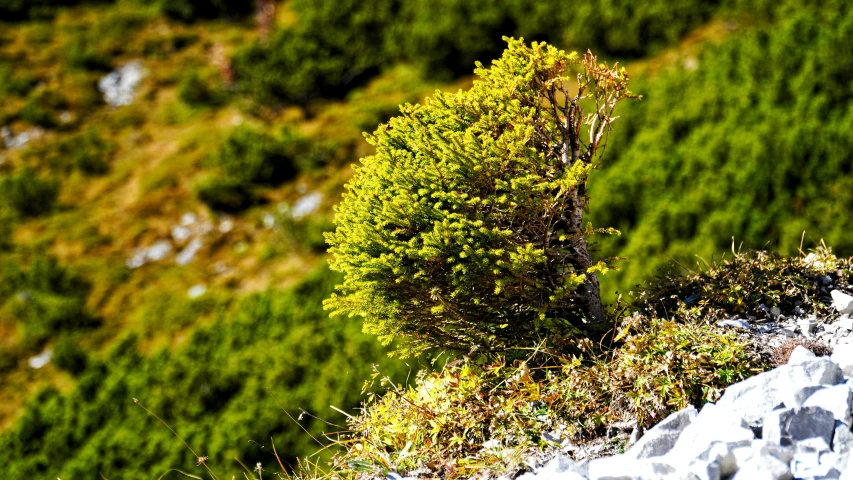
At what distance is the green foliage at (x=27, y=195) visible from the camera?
18484 mm

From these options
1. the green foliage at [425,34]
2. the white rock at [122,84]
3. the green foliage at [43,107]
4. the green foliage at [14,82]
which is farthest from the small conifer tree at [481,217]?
the green foliage at [14,82]

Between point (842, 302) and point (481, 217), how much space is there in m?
2.40

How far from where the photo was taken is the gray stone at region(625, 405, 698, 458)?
11.6ft

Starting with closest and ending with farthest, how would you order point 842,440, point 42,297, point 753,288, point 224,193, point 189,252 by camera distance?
point 842,440, point 753,288, point 42,297, point 189,252, point 224,193

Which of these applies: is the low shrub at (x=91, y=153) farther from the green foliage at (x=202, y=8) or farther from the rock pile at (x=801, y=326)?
the rock pile at (x=801, y=326)

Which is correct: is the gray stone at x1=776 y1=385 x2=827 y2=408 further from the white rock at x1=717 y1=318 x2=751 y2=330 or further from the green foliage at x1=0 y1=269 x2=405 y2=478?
the green foliage at x1=0 y1=269 x2=405 y2=478

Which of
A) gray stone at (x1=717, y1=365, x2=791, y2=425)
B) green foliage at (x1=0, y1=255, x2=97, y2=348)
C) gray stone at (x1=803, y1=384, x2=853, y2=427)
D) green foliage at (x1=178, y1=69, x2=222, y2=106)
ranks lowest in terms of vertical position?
green foliage at (x1=0, y1=255, x2=97, y2=348)

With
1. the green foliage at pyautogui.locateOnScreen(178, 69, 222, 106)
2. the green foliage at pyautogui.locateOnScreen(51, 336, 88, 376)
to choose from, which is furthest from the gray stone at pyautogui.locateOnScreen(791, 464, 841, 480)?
the green foliage at pyautogui.locateOnScreen(178, 69, 222, 106)

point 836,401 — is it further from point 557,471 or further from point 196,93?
point 196,93

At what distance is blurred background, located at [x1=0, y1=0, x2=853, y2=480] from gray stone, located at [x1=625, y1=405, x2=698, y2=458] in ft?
12.9

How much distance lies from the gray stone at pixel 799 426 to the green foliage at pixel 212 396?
789 centimetres

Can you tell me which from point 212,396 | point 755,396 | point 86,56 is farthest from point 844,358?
point 86,56

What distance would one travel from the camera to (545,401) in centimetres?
421

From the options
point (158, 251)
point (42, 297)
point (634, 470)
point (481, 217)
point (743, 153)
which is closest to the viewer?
point (634, 470)
